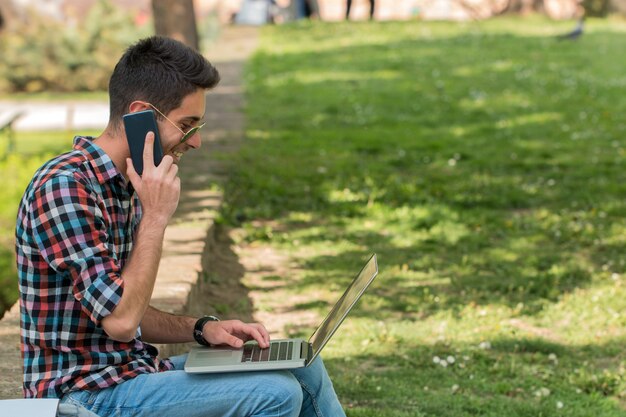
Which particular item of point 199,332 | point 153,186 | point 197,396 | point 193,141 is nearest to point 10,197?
point 199,332

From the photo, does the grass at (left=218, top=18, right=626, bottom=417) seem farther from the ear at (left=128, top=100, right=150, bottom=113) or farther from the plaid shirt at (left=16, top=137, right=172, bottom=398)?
the ear at (left=128, top=100, right=150, bottom=113)

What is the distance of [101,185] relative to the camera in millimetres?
2795

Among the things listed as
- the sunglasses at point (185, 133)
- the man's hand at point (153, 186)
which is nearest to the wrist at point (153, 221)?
the man's hand at point (153, 186)

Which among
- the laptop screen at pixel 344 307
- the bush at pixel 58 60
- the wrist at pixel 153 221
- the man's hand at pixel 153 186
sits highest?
the man's hand at pixel 153 186

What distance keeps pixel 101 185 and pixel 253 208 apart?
15.9ft

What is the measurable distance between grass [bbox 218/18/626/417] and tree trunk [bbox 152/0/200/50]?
1151 mm

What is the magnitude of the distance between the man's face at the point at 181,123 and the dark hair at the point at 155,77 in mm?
21

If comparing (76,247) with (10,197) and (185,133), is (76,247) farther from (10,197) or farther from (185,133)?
(10,197)

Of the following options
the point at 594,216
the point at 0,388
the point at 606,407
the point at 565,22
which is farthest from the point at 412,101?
the point at 565,22

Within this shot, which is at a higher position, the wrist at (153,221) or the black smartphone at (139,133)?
the black smartphone at (139,133)

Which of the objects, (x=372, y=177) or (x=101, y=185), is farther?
(x=372, y=177)

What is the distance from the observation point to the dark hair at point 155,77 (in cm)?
287

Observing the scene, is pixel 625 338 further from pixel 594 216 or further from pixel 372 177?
pixel 372 177

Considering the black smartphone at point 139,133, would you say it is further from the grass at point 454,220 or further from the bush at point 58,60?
the bush at point 58,60
